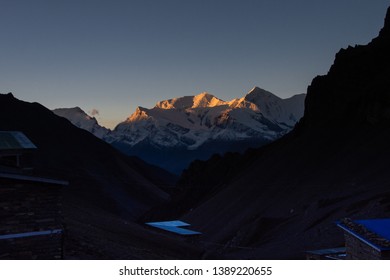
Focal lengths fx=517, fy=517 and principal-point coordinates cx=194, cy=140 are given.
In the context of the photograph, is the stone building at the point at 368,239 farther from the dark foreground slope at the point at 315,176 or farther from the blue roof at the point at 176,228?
the blue roof at the point at 176,228

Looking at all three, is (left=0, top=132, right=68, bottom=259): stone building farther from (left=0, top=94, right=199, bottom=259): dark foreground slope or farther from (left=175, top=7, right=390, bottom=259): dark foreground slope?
(left=0, top=94, right=199, bottom=259): dark foreground slope

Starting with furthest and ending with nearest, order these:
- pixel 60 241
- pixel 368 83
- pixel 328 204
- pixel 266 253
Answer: pixel 368 83
pixel 328 204
pixel 266 253
pixel 60 241

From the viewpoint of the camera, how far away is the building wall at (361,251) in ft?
52.4

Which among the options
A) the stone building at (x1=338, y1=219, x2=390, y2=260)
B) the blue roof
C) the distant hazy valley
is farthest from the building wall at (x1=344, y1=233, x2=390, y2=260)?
the blue roof

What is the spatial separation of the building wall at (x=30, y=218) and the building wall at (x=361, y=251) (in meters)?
10.8

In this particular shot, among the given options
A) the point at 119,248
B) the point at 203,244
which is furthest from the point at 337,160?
the point at 119,248

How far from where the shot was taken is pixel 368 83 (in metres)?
72.5

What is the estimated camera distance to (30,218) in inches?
744

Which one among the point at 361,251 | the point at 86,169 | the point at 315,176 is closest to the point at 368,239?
the point at 361,251

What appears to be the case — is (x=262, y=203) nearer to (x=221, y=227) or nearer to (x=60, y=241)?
(x=221, y=227)

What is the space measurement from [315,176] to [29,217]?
42.0m

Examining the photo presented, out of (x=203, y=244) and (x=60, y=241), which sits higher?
(x=60, y=241)

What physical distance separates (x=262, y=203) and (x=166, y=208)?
30047 mm

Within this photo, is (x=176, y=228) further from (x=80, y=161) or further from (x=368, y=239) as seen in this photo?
(x=80, y=161)
